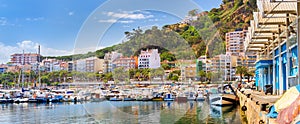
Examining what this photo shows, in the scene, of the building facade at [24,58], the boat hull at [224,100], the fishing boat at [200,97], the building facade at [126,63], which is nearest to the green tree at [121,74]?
the building facade at [126,63]

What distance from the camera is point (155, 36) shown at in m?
9.43

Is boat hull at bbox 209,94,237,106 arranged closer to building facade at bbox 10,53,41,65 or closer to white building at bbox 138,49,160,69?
white building at bbox 138,49,160,69

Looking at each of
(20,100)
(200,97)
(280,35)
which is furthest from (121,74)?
(20,100)

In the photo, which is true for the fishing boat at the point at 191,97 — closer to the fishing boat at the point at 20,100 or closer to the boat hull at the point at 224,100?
the boat hull at the point at 224,100

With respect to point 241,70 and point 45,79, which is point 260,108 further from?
point 45,79

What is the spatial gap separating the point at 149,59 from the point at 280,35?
6.96 meters

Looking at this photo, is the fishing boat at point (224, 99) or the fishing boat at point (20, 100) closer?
the fishing boat at point (224, 99)

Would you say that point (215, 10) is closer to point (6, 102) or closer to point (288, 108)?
point (6, 102)

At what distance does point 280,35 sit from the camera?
14336 millimetres

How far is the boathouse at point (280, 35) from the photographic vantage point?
1024 cm

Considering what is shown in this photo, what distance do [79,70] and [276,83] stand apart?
Result: 10237 mm

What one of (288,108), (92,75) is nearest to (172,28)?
(92,75)

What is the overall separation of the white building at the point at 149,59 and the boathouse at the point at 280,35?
3.15m

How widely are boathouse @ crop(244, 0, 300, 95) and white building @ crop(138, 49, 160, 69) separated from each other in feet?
10.3
